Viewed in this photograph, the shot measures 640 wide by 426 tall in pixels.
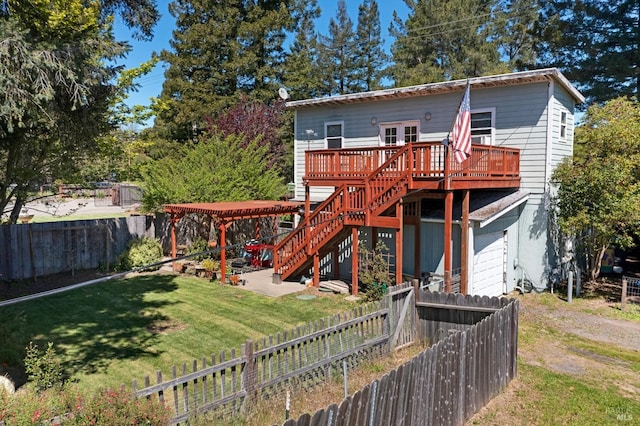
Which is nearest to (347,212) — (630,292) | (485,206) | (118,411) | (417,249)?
(417,249)

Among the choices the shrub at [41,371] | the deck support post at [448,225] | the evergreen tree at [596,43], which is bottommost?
the shrub at [41,371]

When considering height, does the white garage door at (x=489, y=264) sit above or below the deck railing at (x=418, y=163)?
below

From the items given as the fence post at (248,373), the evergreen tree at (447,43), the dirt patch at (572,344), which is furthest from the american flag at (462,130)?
the evergreen tree at (447,43)

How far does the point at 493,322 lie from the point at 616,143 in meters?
9.91

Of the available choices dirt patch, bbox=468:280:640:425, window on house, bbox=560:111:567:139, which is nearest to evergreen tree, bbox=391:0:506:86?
window on house, bbox=560:111:567:139

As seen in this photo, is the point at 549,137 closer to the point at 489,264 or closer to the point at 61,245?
the point at 489,264

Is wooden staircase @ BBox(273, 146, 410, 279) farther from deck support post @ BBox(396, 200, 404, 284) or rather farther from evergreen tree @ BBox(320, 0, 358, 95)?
evergreen tree @ BBox(320, 0, 358, 95)

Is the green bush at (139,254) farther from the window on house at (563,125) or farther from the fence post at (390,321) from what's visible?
the window on house at (563,125)

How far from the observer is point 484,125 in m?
14.7

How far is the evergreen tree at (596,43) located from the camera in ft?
77.7

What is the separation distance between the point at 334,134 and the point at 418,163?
686cm

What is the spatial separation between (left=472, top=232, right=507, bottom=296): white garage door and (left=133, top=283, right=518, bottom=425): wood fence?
4.69 metres

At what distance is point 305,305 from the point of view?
12.1 meters

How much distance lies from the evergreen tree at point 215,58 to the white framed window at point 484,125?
942 inches
